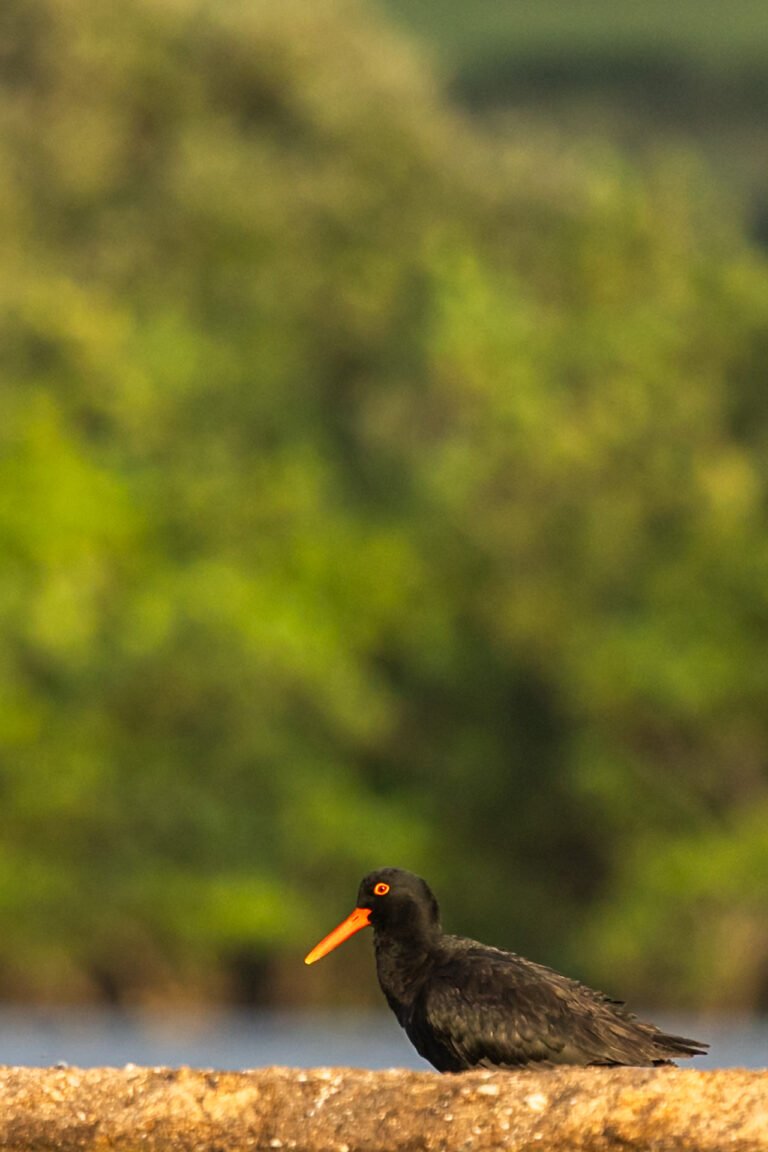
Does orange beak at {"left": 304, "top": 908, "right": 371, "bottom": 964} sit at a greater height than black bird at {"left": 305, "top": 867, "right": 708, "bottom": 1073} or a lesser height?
greater

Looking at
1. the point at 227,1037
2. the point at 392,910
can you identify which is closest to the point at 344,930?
the point at 392,910

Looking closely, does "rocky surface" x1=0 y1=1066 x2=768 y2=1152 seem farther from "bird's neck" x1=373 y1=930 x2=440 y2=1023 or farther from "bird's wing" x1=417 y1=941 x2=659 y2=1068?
"bird's neck" x1=373 y1=930 x2=440 y2=1023

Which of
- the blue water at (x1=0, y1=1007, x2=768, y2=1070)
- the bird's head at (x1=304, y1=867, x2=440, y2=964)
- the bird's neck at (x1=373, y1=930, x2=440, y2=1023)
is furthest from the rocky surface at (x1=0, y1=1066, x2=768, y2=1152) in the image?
the blue water at (x1=0, y1=1007, x2=768, y2=1070)

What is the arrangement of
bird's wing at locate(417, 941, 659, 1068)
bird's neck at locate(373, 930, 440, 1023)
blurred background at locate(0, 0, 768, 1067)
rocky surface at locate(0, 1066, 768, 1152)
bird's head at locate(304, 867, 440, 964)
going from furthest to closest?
blurred background at locate(0, 0, 768, 1067) → bird's head at locate(304, 867, 440, 964) → bird's neck at locate(373, 930, 440, 1023) → bird's wing at locate(417, 941, 659, 1068) → rocky surface at locate(0, 1066, 768, 1152)

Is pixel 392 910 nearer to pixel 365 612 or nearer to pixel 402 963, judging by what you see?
pixel 402 963

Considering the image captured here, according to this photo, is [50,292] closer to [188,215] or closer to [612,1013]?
[188,215]

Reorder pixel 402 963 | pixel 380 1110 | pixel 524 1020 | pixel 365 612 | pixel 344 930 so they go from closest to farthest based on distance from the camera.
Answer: pixel 380 1110, pixel 524 1020, pixel 402 963, pixel 344 930, pixel 365 612
